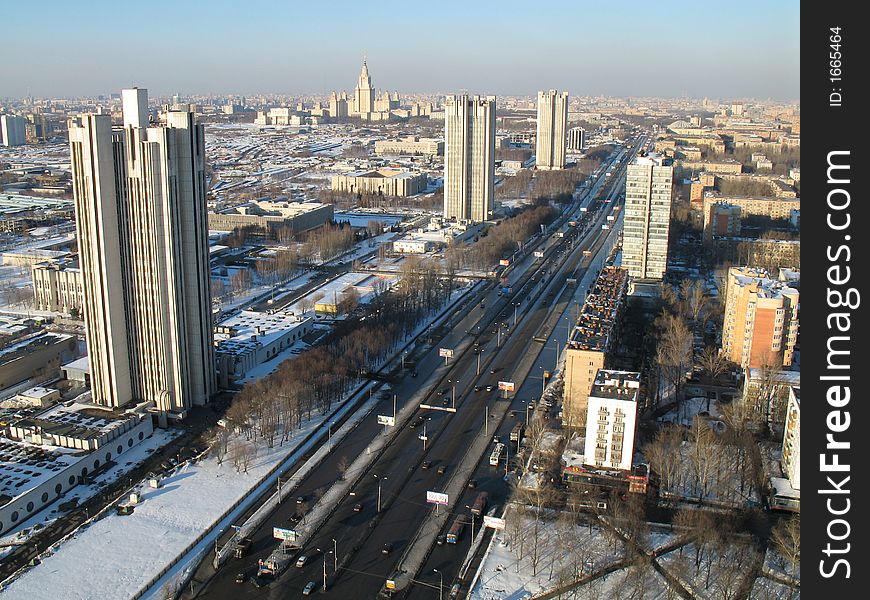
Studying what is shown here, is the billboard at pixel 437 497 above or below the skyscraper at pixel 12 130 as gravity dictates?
below

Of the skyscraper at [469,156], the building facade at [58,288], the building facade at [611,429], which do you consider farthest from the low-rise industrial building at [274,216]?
the building facade at [611,429]

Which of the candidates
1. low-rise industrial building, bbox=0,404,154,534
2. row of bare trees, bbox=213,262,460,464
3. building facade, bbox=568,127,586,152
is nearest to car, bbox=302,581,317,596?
row of bare trees, bbox=213,262,460,464

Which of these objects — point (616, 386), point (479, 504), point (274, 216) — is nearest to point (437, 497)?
point (479, 504)

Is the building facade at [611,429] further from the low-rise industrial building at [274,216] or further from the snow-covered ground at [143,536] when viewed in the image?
the low-rise industrial building at [274,216]

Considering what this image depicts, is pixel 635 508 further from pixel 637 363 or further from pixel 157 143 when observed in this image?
pixel 157 143

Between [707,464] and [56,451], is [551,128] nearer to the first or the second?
[707,464]

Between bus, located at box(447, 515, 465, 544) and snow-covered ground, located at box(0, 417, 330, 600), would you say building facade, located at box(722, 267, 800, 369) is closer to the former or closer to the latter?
bus, located at box(447, 515, 465, 544)
